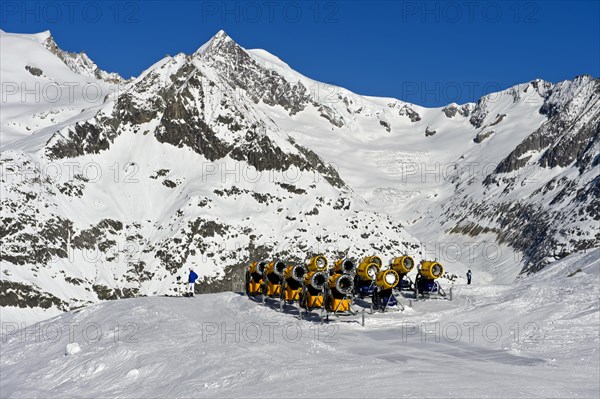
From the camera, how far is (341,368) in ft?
77.1

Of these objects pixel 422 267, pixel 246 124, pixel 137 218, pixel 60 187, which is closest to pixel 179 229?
pixel 137 218

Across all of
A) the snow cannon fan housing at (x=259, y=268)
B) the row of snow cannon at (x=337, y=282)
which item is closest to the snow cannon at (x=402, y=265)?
the row of snow cannon at (x=337, y=282)

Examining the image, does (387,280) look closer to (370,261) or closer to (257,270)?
(370,261)

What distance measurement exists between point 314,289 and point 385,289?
3.80 metres

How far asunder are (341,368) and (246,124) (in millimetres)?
177397

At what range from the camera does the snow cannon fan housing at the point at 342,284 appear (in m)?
36.1

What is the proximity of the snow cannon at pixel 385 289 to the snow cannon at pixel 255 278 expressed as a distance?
9.72 meters

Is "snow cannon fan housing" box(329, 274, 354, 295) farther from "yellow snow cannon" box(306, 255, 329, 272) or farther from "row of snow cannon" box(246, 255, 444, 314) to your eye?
"yellow snow cannon" box(306, 255, 329, 272)

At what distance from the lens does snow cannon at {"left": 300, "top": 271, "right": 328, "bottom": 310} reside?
3741 centimetres

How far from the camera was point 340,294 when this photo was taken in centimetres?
3625

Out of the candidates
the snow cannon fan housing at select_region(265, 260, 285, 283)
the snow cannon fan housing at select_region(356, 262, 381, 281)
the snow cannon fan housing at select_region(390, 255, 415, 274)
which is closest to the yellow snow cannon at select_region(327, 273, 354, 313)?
the snow cannon fan housing at select_region(356, 262, 381, 281)

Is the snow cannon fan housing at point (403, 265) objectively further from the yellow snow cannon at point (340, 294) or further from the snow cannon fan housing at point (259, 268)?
the snow cannon fan housing at point (259, 268)

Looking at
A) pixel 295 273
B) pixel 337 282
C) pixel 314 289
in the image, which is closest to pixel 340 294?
pixel 337 282

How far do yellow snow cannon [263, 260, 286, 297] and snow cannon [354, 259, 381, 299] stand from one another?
508cm
